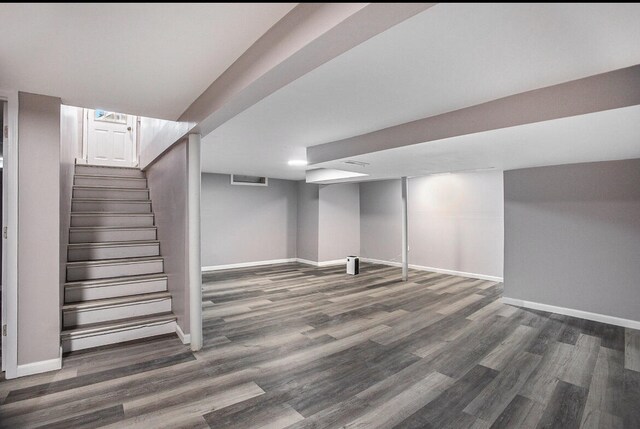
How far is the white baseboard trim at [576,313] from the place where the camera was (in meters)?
3.51

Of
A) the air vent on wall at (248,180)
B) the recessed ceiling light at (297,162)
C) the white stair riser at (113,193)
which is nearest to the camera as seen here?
the white stair riser at (113,193)

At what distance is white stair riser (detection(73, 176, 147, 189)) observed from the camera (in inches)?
187

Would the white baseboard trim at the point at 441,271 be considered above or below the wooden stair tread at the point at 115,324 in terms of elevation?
below

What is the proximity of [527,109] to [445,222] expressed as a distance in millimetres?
4567

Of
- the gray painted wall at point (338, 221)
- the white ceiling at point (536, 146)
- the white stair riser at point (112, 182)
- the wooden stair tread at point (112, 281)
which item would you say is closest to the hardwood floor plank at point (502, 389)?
the white ceiling at point (536, 146)

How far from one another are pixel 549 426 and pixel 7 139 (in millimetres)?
4330

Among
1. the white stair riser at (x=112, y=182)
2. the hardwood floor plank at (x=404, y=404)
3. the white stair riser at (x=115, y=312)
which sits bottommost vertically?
the hardwood floor plank at (x=404, y=404)

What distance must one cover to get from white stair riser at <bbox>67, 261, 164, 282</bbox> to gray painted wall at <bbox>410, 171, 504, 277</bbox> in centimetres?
535

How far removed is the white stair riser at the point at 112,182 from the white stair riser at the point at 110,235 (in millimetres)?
1290

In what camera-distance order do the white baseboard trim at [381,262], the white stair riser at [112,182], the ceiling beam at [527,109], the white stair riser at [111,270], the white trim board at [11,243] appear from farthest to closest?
the white baseboard trim at [381,262]
the white stair riser at [112,182]
the white stair riser at [111,270]
the white trim board at [11,243]
the ceiling beam at [527,109]

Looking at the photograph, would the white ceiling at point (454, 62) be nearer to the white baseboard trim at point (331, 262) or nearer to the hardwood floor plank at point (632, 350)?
the hardwood floor plank at point (632, 350)

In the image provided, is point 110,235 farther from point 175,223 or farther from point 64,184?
point 175,223

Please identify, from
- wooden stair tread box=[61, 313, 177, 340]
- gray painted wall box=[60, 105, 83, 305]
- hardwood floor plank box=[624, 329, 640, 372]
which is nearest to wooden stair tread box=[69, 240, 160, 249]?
gray painted wall box=[60, 105, 83, 305]

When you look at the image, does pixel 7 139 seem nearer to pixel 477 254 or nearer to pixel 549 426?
pixel 549 426
